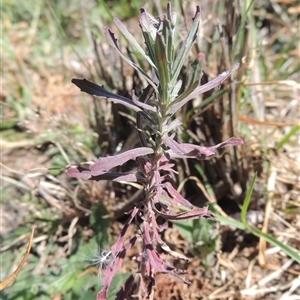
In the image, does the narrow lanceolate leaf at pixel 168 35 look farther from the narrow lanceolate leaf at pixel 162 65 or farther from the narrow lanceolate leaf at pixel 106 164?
the narrow lanceolate leaf at pixel 106 164

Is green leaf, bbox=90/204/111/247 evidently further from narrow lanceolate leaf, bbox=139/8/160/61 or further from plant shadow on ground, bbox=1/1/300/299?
narrow lanceolate leaf, bbox=139/8/160/61

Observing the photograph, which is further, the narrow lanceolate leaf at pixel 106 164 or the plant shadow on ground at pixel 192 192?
the plant shadow on ground at pixel 192 192

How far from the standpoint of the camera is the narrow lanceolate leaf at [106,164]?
100cm

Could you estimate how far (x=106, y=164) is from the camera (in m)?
1.01

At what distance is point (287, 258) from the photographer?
168 cm

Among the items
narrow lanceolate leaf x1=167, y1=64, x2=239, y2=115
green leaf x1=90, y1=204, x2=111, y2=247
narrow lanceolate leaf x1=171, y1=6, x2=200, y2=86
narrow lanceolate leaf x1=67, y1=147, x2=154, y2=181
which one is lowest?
green leaf x1=90, y1=204, x2=111, y2=247

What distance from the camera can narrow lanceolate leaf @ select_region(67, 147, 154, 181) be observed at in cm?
100

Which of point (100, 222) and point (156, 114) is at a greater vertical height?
point (156, 114)

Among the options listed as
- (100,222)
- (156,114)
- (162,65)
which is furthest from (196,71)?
(100,222)

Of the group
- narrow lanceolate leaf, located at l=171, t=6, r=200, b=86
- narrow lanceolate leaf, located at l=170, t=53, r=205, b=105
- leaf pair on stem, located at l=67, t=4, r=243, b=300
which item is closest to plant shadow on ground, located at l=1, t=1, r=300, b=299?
leaf pair on stem, located at l=67, t=4, r=243, b=300

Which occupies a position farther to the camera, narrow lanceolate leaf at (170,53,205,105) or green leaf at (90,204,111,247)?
green leaf at (90,204,111,247)

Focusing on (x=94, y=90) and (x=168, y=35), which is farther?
(x=94, y=90)

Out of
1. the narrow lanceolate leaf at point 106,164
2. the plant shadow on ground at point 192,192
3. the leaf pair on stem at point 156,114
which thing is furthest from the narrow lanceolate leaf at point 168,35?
the plant shadow on ground at point 192,192

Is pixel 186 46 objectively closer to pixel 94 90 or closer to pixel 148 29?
pixel 148 29
